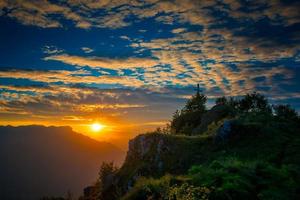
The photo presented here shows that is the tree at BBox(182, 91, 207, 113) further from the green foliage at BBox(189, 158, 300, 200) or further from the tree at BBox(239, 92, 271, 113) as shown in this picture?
the green foliage at BBox(189, 158, 300, 200)

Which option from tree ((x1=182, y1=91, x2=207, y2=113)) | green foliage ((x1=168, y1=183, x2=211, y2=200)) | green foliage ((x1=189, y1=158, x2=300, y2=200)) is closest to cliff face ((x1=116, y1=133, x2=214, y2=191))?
green foliage ((x1=189, y1=158, x2=300, y2=200))

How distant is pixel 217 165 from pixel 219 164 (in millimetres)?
142

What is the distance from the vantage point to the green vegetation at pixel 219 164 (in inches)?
604

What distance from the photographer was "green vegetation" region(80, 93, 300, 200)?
15.3 metres

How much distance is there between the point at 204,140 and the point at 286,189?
611 inches

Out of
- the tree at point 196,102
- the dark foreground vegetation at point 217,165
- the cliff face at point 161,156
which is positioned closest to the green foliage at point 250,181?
the dark foreground vegetation at point 217,165

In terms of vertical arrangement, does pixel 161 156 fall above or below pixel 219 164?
Answer: below

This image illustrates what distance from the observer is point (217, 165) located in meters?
19.9

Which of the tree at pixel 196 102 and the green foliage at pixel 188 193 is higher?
the tree at pixel 196 102

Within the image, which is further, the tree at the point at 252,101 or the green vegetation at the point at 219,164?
the tree at the point at 252,101

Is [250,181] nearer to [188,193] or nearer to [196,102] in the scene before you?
[188,193]

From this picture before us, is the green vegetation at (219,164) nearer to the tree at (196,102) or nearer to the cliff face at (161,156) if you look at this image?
the cliff face at (161,156)

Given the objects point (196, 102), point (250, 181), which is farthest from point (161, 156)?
point (196, 102)

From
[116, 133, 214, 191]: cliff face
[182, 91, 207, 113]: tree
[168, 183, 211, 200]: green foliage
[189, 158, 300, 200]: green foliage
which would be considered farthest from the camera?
[182, 91, 207, 113]: tree
